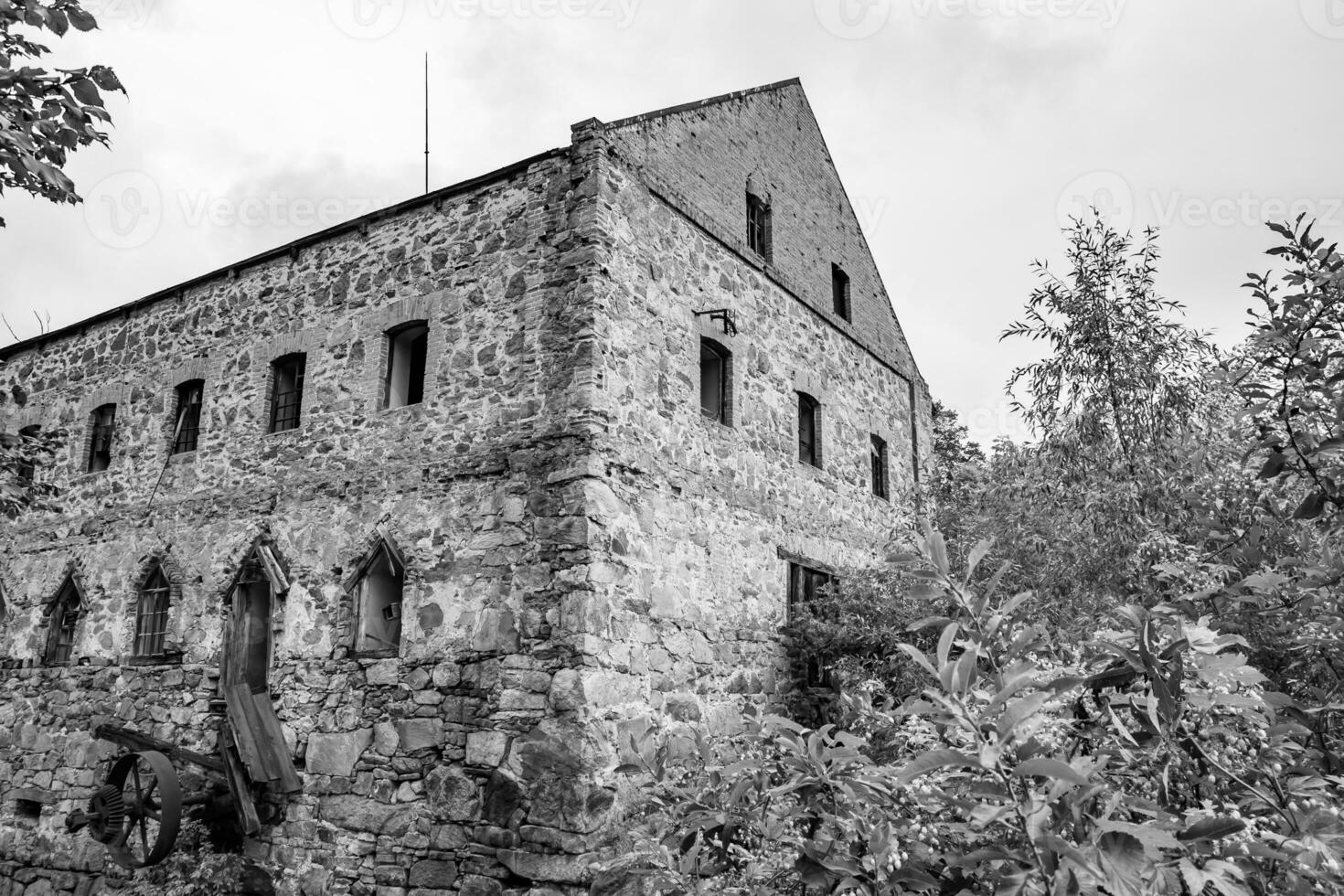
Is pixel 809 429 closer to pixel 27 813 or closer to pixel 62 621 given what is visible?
pixel 62 621

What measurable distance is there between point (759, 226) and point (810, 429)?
107 inches

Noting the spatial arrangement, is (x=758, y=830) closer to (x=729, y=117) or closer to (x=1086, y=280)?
(x=1086, y=280)

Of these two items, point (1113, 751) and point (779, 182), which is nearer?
point (1113, 751)

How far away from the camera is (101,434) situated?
13.1 meters

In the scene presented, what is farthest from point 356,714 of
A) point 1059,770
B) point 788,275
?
point 1059,770

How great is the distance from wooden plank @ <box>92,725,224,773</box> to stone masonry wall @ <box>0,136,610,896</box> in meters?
0.45

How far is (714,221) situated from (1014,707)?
9.38m

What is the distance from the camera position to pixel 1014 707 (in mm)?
2307

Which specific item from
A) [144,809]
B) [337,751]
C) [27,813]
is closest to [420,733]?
[337,751]

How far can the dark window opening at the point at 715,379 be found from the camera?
10609 mm

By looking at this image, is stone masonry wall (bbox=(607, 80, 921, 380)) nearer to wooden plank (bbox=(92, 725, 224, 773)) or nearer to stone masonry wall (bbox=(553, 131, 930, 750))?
stone masonry wall (bbox=(553, 131, 930, 750))

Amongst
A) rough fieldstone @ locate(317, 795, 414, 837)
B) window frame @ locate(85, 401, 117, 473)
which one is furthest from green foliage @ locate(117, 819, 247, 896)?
window frame @ locate(85, 401, 117, 473)

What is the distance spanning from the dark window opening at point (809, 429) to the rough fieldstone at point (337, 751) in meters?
6.05

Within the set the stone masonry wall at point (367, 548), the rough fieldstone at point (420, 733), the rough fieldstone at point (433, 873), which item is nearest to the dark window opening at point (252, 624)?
the stone masonry wall at point (367, 548)
